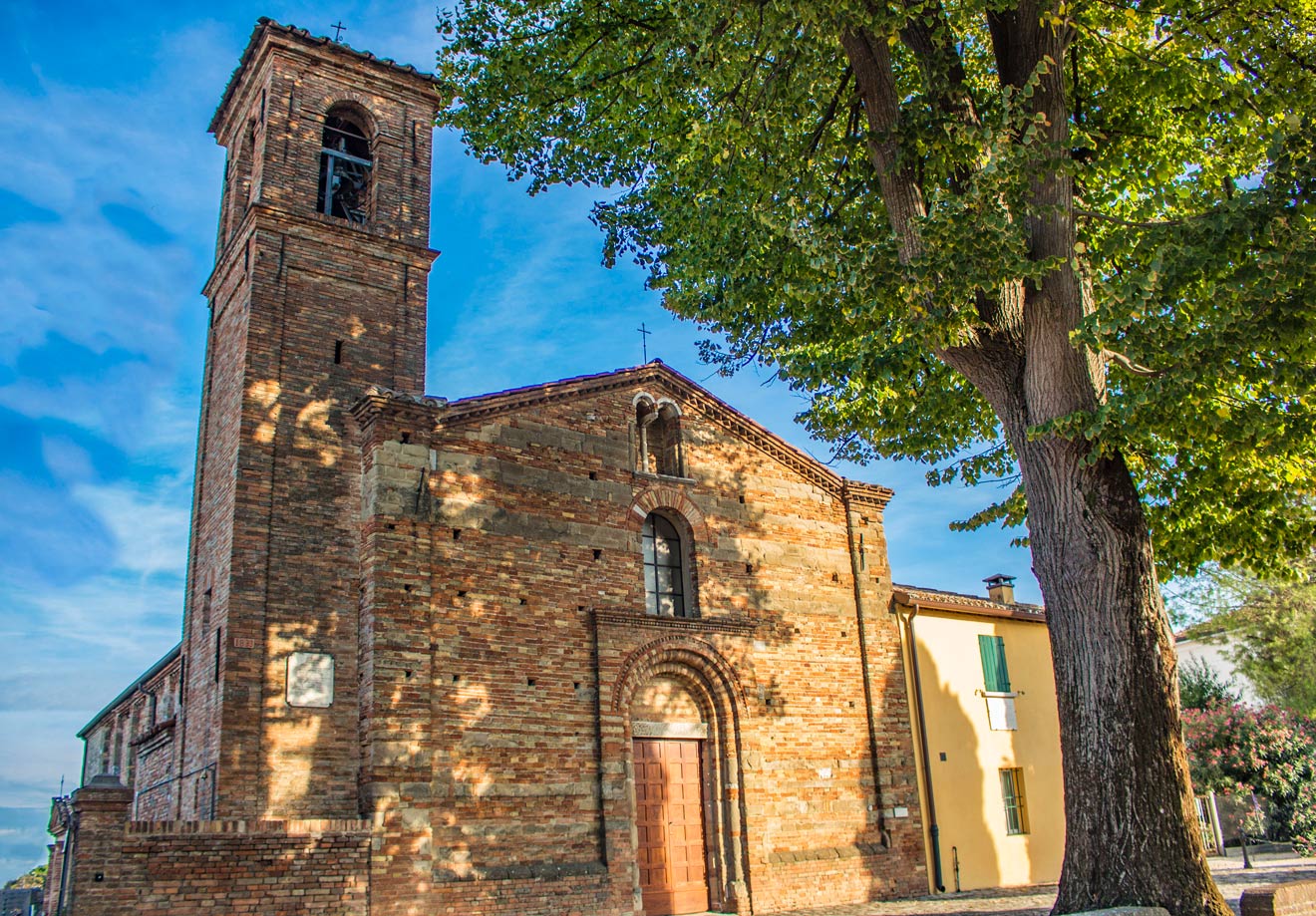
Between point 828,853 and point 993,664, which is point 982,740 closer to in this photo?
point 993,664

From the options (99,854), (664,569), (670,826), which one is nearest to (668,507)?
(664,569)

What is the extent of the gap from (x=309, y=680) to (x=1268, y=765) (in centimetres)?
1815

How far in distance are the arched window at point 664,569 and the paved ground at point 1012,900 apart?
181 inches

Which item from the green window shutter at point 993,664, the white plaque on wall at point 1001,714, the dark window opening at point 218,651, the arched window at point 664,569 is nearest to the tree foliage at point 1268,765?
the white plaque on wall at point 1001,714

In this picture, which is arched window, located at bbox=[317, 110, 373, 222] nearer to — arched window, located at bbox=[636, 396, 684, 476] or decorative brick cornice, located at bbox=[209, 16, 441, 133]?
decorative brick cornice, located at bbox=[209, 16, 441, 133]

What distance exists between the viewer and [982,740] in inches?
709

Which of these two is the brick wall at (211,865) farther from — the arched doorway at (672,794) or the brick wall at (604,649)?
the arched doorway at (672,794)

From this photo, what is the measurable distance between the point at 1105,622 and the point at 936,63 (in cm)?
573

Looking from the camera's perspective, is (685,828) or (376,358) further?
(376,358)

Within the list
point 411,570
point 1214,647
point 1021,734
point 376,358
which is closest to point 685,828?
point 411,570

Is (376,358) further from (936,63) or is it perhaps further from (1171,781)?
(1171,781)

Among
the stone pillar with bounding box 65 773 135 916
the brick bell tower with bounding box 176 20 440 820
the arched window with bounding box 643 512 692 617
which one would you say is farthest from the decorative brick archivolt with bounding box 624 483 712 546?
the stone pillar with bounding box 65 773 135 916

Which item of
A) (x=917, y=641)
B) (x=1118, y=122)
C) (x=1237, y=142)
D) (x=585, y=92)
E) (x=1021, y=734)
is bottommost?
(x=1021, y=734)

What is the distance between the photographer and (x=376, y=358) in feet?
57.1
